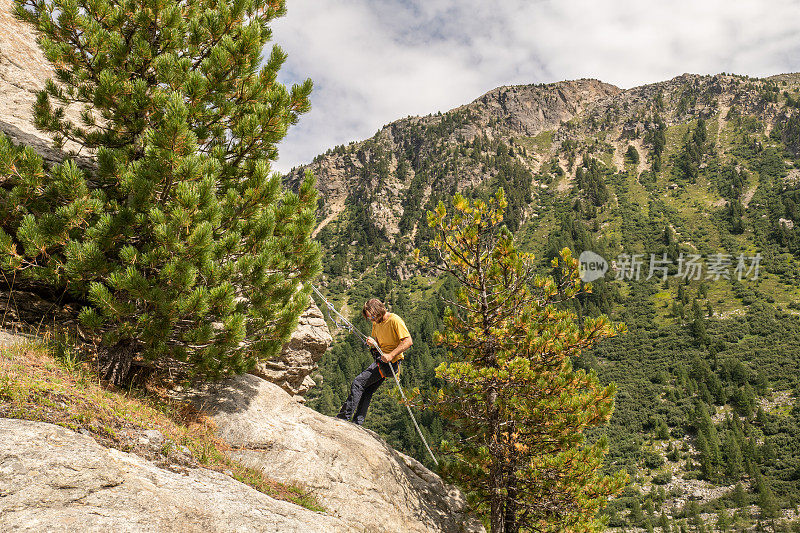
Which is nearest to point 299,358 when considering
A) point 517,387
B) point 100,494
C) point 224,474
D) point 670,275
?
point 517,387

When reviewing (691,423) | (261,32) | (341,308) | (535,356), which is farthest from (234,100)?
(341,308)

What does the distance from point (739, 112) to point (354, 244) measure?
185 m

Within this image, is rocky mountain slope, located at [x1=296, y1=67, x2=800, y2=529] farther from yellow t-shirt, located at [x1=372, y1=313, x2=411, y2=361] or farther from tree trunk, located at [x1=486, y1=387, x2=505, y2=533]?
yellow t-shirt, located at [x1=372, y1=313, x2=411, y2=361]

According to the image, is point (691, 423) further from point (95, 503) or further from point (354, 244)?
point (354, 244)

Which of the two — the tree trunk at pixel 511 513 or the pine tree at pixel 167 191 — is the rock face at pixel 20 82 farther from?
the tree trunk at pixel 511 513

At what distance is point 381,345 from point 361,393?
1433mm

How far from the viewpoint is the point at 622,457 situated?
273ft

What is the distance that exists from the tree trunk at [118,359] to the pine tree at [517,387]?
5.32 m

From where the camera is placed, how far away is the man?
8.21 m

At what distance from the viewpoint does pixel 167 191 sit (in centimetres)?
566

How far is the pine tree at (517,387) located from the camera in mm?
8578

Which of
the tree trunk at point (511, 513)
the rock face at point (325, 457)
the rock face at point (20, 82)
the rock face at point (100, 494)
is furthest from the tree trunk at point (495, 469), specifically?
the rock face at point (20, 82)

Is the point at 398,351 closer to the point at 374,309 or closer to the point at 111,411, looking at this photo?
the point at 374,309

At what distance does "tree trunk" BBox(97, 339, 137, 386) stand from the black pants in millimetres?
4240
